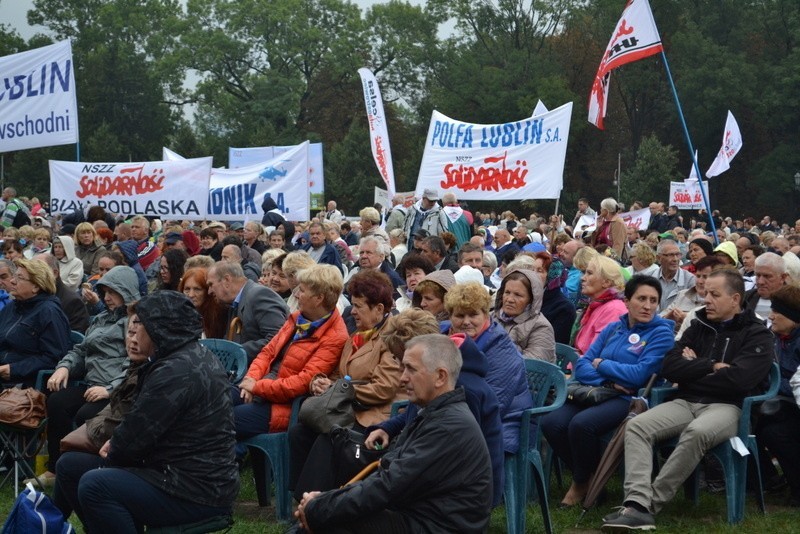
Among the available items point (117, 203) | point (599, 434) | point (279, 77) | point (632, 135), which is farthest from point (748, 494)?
point (279, 77)

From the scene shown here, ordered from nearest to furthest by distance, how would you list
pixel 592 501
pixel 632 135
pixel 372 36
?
pixel 592 501, pixel 632 135, pixel 372 36

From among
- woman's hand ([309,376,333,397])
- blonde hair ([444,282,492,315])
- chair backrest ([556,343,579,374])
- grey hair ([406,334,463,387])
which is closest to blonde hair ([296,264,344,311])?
woman's hand ([309,376,333,397])

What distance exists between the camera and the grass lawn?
20.5ft

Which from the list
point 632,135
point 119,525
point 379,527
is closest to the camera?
point 379,527

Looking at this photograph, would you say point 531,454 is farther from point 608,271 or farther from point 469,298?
point 608,271

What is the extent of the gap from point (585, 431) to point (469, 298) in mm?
1190

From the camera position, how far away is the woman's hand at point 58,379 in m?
7.41

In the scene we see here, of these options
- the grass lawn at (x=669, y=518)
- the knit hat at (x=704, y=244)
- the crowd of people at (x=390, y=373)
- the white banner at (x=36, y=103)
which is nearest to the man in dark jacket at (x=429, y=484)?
the crowd of people at (x=390, y=373)

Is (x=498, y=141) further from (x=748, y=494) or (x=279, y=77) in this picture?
(x=279, y=77)

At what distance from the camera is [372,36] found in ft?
220

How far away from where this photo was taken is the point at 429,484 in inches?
171

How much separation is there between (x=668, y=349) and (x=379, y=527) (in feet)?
9.30

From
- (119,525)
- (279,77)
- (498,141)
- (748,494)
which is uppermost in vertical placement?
(279,77)

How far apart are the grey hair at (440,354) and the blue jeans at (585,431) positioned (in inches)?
87.0
